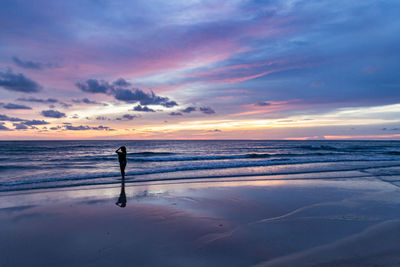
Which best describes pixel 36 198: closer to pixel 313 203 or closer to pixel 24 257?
pixel 24 257

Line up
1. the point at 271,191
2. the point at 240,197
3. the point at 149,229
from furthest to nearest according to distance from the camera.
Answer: the point at 271,191, the point at 240,197, the point at 149,229

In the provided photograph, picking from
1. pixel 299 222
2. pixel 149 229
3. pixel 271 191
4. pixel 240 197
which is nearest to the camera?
pixel 149 229

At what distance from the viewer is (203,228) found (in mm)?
6117

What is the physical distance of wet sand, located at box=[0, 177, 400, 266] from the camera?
4566mm

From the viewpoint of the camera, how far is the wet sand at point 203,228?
4566mm

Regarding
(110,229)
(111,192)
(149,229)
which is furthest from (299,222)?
(111,192)

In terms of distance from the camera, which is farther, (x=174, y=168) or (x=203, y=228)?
(x=174, y=168)

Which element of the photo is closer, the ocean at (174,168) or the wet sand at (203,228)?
the wet sand at (203,228)

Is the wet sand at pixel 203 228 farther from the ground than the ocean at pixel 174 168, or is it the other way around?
the wet sand at pixel 203 228

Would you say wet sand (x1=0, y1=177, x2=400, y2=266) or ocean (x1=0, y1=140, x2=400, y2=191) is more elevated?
wet sand (x1=0, y1=177, x2=400, y2=266)

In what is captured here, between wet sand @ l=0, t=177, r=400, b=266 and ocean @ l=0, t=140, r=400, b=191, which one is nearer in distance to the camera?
wet sand @ l=0, t=177, r=400, b=266

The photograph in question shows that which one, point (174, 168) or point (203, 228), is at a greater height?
point (203, 228)

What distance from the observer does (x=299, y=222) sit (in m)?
6.46

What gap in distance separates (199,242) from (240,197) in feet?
14.8
